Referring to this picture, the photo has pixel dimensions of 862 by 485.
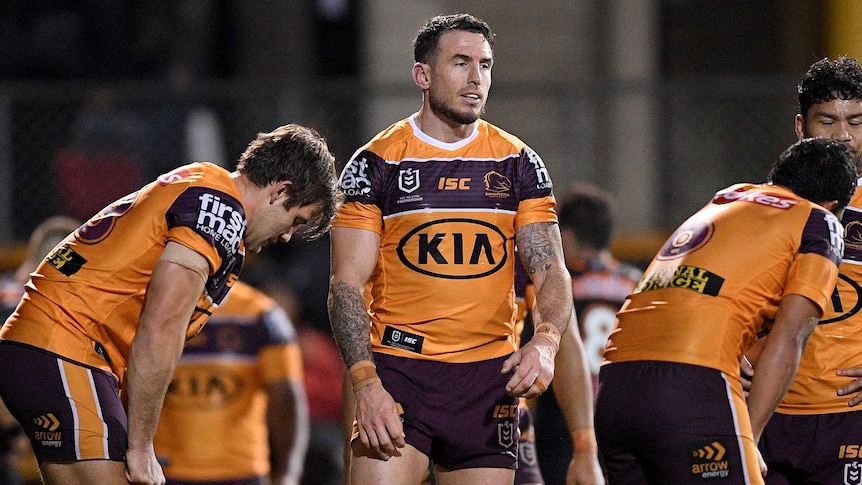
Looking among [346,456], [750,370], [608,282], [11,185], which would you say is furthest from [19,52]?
[750,370]

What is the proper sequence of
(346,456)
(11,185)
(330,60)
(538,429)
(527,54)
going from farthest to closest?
(330,60) → (527,54) → (11,185) → (538,429) → (346,456)

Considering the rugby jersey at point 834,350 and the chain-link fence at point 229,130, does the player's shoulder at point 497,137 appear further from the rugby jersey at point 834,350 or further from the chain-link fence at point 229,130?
the chain-link fence at point 229,130

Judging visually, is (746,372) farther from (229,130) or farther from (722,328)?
(229,130)

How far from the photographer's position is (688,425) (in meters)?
5.55

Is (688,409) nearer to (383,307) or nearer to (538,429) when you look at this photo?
(383,307)

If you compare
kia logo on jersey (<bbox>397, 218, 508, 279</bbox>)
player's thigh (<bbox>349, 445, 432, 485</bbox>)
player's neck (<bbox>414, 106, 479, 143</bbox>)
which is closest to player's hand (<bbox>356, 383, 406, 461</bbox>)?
player's thigh (<bbox>349, 445, 432, 485</bbox>)

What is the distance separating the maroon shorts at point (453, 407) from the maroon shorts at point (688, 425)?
0.67 meters

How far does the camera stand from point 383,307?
6.20 m

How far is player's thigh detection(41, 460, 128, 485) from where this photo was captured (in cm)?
571

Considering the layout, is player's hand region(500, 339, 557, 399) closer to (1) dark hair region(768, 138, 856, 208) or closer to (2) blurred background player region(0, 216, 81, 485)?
(1) dark hair region(768, 138, 856, 208)

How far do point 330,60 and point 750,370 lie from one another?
1031 cm

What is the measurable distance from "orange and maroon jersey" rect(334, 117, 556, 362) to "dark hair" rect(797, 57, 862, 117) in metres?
1.46

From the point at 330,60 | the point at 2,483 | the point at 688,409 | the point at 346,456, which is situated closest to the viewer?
the point at 688,409

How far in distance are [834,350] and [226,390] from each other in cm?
402
